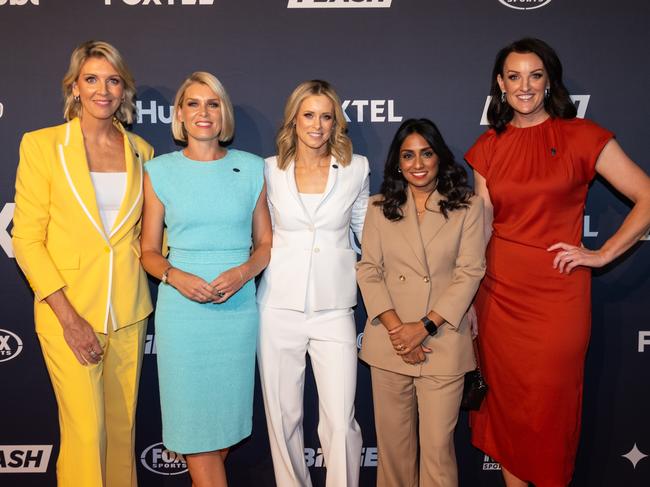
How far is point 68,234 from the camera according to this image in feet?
8.98

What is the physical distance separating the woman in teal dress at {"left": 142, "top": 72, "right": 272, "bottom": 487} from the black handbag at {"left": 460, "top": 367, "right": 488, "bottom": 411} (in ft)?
3.39

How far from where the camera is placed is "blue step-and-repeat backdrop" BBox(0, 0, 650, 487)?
3365 millimetres

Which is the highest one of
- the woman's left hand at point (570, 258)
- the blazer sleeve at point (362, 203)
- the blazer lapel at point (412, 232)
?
the blazer sleeve at point (362, 203)

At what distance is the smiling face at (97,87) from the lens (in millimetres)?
2795

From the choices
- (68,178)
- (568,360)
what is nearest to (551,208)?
(568,360)

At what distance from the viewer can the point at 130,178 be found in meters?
2.82

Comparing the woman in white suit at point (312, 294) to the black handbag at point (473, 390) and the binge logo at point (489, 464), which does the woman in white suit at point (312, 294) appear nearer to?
the black handbag at point (473, 390)

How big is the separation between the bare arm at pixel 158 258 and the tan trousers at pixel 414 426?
885 millimetres

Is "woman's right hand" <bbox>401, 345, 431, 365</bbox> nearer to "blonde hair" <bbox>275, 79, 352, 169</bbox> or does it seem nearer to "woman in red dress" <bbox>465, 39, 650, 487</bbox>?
"woman in red dress" <bbox>465, 39, 650, 487</bbox>

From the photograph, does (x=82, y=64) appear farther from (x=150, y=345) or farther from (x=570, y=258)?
(x=570, y=258)

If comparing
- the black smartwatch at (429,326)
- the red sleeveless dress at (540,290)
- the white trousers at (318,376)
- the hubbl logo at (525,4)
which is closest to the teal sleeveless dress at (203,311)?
the white trousers at (318,376)

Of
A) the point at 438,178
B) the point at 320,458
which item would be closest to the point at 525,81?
the point at 438,178

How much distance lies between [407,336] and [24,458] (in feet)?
7.98

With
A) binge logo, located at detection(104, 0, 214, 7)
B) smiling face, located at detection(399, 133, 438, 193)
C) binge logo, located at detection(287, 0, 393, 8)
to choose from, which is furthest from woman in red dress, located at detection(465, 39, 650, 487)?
binge logo, located at detection(104, 0, 214, 7)
